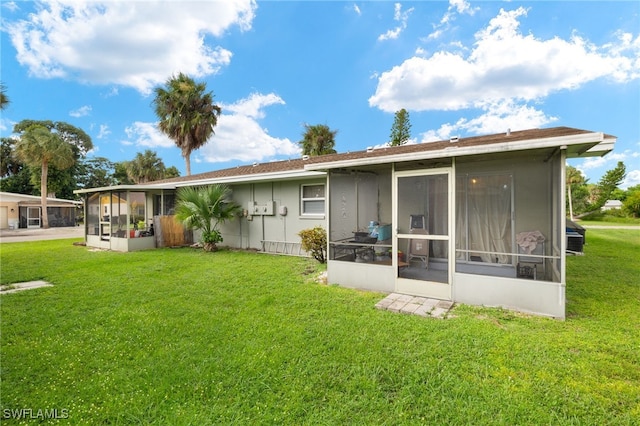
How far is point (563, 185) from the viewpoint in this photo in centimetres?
405

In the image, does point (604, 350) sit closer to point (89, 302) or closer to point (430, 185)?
point (430, 185)

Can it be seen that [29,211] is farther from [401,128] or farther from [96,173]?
[401,128]

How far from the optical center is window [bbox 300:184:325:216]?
907cm

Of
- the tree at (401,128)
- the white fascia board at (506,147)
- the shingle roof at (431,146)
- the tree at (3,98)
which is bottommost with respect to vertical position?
the white fascia board at (506,147)

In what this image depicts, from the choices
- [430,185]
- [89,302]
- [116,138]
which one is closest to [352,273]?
[430,185]

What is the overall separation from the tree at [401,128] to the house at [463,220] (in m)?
17.9

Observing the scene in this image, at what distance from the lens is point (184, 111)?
18828 millimetres

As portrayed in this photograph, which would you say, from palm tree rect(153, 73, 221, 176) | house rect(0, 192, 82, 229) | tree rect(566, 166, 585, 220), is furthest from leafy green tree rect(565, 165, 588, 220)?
house rect(0, 192, 82, 229)

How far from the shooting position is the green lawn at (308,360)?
2332 mm

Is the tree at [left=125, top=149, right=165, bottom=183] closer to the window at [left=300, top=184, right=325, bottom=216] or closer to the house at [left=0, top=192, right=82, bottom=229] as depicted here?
the house at [left=0, top=192, right=82, bottom=229]

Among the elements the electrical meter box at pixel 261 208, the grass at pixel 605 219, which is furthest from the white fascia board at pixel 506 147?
the grass at pixel 605 219

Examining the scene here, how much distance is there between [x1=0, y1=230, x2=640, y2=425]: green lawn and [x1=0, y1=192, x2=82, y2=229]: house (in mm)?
25730

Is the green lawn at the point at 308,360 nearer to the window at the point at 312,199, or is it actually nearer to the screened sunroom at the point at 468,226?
the screened sunroom at the point at 468,226

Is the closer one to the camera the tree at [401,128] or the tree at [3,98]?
the tree at [3,98]
